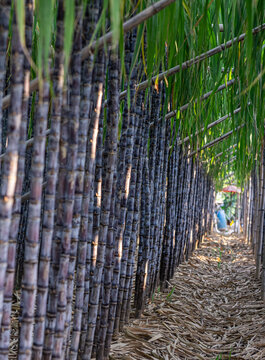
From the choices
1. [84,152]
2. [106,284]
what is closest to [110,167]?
[84,152]

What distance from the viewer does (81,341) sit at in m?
1.67

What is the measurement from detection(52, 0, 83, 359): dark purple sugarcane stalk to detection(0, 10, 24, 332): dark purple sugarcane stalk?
0.20 metres

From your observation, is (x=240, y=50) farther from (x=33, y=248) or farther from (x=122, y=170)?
(x=33, y=248)

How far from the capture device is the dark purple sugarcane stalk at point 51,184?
1161 millimetres

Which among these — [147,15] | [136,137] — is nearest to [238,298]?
[136,137]

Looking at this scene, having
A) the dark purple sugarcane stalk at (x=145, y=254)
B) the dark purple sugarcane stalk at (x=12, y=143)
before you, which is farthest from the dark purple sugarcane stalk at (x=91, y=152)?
the dark purple sugarcane stalk at (x=145, y=254)

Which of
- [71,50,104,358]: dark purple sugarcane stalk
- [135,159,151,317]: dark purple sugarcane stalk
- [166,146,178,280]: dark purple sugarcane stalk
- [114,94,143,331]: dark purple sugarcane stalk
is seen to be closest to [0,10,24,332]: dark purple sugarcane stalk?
[71,50,104,358]: dark purple sugarcane stalk

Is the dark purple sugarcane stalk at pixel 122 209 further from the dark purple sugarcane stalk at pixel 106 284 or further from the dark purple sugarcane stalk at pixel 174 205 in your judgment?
the dark purple sugarcane stalk at pixel 174 205

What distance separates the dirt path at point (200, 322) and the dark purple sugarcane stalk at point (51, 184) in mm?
830

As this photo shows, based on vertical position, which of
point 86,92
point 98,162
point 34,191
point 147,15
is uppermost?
point 147,15

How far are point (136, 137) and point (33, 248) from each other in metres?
1.08

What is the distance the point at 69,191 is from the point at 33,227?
167mm

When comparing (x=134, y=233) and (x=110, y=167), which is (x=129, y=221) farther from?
(x=110, y=167)

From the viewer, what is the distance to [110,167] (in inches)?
65.9
